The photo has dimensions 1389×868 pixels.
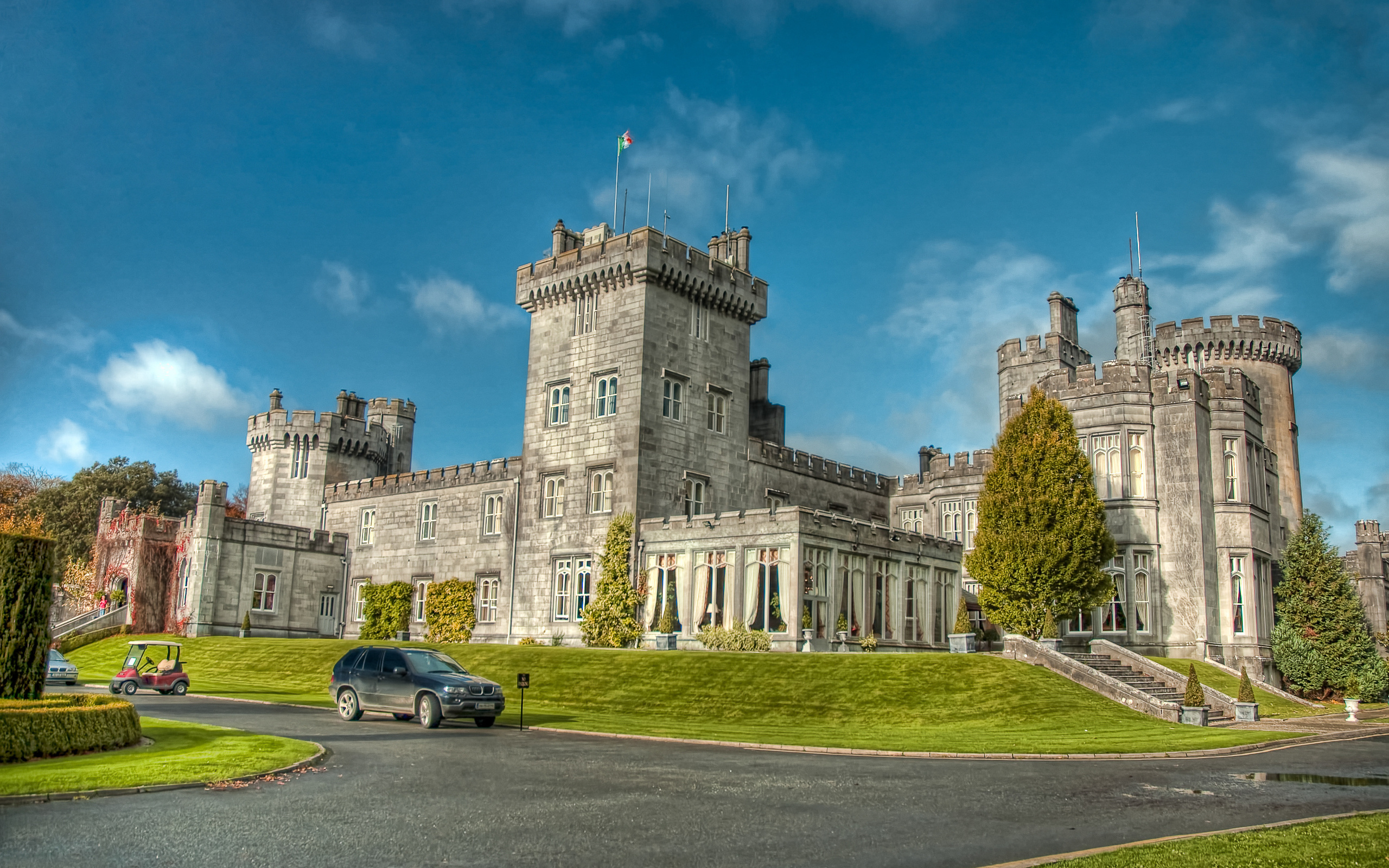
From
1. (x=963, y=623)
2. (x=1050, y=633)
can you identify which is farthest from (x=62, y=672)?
(x=1050, y=633)

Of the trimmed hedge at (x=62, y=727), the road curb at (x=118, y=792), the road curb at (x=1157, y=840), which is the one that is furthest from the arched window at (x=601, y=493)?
the road curb at (x=1157, y=840)

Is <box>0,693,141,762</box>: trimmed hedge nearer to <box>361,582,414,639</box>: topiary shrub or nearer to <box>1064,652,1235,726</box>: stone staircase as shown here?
<box>1064,652,1235,726</box>: stone staircase

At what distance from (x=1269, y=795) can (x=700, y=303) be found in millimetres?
31472

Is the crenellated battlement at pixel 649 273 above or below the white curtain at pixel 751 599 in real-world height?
above

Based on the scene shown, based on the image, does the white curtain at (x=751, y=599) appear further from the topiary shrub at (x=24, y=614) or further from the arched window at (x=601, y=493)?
the topiary shrub at (x=24, y=614)

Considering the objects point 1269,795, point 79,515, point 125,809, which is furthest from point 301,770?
point 79,515

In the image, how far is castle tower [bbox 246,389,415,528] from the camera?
58.2m

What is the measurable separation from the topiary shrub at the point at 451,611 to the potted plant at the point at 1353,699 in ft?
105

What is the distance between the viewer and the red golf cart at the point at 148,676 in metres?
30.8

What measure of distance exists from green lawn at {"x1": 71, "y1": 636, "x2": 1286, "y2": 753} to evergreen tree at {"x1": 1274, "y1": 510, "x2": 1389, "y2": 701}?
1489cm

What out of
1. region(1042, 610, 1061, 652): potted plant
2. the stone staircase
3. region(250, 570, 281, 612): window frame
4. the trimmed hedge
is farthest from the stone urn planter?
region(250, 570, 281, 612): window frame

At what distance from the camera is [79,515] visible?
236ft

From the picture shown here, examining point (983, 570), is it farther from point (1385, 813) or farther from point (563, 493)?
point (1385, 813)

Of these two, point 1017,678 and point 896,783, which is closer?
point 896,783
